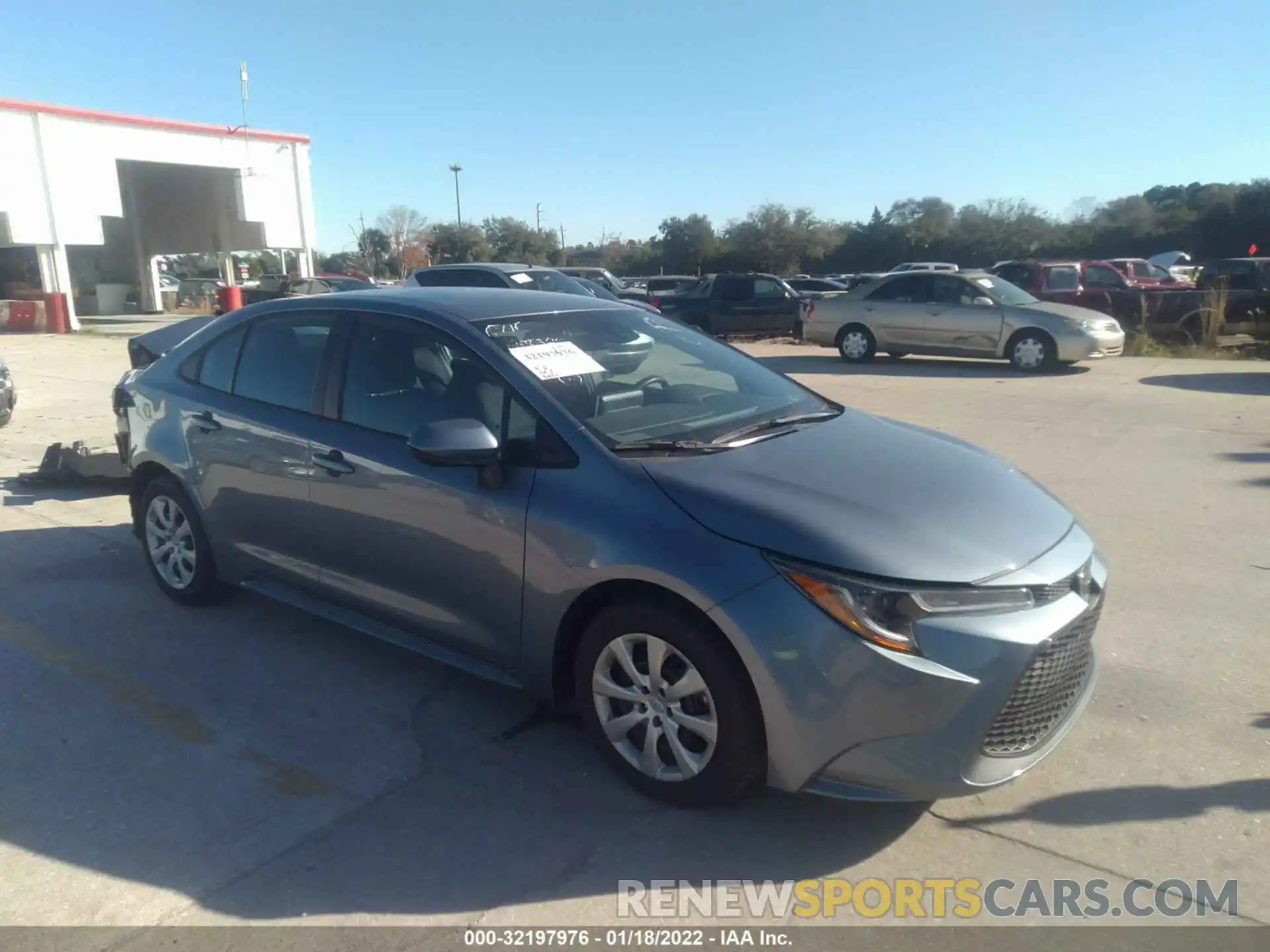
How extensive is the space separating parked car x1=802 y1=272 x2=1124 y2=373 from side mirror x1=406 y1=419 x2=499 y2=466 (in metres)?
12.9

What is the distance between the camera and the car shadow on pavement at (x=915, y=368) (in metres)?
14.6

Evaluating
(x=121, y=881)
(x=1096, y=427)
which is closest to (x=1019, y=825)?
(x=121, y=881)

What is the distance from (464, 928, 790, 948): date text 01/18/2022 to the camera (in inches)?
105

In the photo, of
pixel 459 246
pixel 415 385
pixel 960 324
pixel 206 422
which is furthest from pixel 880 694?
pixel 459 246

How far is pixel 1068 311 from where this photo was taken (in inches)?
578

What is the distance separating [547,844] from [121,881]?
128cm

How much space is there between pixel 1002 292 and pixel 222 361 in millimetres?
13191

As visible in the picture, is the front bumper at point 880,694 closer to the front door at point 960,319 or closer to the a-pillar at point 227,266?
the front door at point 960,319

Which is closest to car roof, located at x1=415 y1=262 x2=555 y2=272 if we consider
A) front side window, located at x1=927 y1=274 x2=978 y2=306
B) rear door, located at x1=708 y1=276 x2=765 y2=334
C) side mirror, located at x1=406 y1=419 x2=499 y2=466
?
front side window, located at x1=927 y1=274 x2=978 y2=306

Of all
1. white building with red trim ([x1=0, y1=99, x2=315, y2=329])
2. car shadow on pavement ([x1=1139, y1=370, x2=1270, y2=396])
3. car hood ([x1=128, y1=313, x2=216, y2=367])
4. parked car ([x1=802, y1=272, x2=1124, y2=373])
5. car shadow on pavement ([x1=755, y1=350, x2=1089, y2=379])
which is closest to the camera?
car hood ([x1=128, y1=313, x2=216, y2=367])

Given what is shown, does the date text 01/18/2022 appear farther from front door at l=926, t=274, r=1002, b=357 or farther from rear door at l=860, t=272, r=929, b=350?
rear door at l=860, t=272, r=929, b=350

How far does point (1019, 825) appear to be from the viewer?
3.16 metres

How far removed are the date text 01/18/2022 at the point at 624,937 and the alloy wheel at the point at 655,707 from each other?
52 cm

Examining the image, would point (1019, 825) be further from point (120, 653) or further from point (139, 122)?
point (139, 122)
